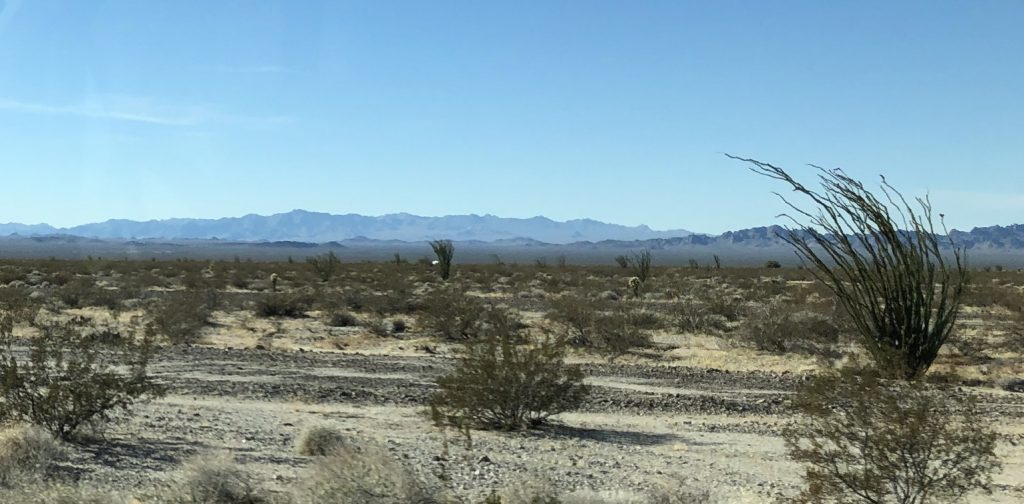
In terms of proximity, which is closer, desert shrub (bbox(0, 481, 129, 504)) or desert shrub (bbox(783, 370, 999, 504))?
desert shrub (bbox(0, 481, 129, 504))

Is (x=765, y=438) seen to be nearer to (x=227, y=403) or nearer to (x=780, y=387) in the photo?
(x=780, y=387)

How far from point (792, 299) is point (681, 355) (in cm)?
1639

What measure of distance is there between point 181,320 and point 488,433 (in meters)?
14.0

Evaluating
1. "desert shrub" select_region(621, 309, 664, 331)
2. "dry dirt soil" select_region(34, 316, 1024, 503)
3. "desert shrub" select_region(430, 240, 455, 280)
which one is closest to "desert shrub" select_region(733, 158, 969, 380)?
"dry dirt soil" select_region(34, 316, 1024, 503)

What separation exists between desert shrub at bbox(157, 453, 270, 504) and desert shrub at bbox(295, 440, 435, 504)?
536 mm

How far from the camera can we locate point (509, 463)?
8.96 metres

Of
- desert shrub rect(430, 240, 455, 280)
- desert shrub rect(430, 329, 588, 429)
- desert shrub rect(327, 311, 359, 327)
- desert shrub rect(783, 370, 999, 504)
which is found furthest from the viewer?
desert shrub rect(430, 240, 455, 280)

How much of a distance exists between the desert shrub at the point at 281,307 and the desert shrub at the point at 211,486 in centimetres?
2113

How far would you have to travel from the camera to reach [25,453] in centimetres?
746

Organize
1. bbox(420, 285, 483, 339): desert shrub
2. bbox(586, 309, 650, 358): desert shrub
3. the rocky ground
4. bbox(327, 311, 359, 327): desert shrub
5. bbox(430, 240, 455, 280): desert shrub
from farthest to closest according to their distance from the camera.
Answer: bbox(430, 240, 455, 280): desert shrub, bbox(327, 311, 359, 327): desert shrub, bbox(420, 285, 483, 339): desert shrub, bbox(586, 309, 650, 358): desert shrub, the rocky ground

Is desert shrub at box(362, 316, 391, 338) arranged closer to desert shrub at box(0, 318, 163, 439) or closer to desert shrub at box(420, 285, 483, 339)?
desert shrub at box(420, 285, 483, 339)

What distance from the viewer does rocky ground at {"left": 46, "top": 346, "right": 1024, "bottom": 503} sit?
8.34 meters

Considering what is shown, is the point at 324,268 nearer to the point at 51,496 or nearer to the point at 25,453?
the point at 25,453

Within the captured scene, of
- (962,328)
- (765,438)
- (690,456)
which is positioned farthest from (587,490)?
(962,328)
